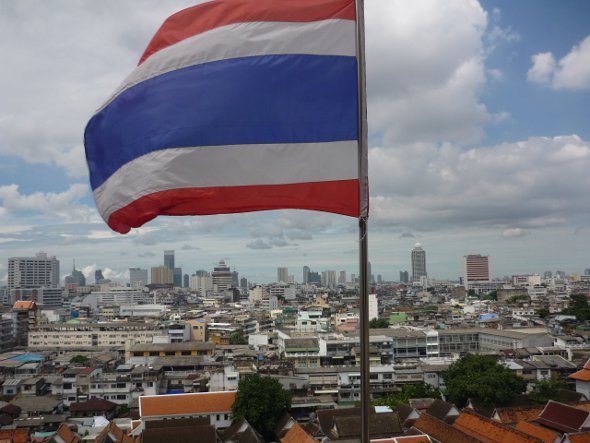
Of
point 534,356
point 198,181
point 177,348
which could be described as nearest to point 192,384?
point 177,348

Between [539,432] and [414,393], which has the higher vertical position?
[539,432]

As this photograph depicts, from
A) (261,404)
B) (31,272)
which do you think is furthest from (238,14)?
(31,272)

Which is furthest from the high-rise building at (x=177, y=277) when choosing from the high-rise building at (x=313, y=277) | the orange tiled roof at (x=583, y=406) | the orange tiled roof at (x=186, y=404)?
the orange tiled roof at (x=583, y=406)

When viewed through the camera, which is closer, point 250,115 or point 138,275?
point 250,115

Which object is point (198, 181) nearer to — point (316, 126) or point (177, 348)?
point (316, 126)

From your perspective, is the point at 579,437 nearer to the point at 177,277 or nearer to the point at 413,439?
the point at 413,439

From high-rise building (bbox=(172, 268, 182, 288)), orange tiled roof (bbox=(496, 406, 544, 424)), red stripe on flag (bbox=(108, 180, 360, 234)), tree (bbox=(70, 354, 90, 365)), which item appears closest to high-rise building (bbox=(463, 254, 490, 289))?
high-rise building (bbox=(172, 268, 182, 288))

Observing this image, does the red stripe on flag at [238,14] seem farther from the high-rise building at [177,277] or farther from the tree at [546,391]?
the high-rise building at [177,277]
